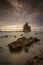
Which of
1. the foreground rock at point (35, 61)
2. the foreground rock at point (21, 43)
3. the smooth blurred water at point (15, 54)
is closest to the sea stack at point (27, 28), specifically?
the smooth blurred water at point (15, 54)

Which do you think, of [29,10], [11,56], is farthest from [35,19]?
[11,56]

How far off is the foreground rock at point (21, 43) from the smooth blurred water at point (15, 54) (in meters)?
0.08

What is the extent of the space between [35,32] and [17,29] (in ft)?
1.44

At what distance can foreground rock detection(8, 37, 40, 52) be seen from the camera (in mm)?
3019

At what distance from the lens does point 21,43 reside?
10.4 feet

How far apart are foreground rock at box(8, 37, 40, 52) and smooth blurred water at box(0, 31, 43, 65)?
0.08 meters

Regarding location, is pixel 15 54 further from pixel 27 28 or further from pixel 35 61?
pixel 27 28

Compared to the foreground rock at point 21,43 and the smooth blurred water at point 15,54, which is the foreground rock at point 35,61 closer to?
the smooth blurred water at point 15,54

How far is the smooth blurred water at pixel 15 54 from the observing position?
2.83 meters

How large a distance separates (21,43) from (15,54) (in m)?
0.34

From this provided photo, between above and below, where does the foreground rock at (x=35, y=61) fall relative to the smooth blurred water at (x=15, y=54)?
below

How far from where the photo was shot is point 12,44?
3100mm

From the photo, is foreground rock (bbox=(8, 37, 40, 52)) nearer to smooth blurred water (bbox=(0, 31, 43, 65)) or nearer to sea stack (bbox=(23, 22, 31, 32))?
smooth blurred water (bbox=(0, 31, 43, 65))

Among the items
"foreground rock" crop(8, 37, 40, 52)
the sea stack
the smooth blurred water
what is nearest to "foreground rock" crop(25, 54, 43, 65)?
the smooth blurred water
